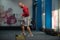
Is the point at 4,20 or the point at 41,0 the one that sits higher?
the point at 41,0

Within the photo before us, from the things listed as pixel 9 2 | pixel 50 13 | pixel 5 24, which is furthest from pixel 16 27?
pixel 50 13

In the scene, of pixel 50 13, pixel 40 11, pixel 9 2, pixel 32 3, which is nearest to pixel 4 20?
pixel 9 2

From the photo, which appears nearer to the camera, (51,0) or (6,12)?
(51,0)

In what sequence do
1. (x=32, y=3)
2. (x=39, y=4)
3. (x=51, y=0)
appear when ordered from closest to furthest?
(x=51, y=0), (x=39, y=4), (x=32, y=3)

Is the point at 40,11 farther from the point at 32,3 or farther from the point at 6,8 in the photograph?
the point at 6,8

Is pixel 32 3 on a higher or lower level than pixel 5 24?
higher

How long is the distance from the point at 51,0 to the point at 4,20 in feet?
19.9

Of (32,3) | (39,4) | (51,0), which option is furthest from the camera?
(32,3)

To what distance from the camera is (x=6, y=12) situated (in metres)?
16.2

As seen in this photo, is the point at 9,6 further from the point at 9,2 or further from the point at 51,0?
the point at 51,0

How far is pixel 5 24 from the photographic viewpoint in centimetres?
1598

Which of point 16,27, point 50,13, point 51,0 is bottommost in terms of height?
point 16,27

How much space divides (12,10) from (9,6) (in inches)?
15.8

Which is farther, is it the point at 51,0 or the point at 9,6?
the point at 9,6
